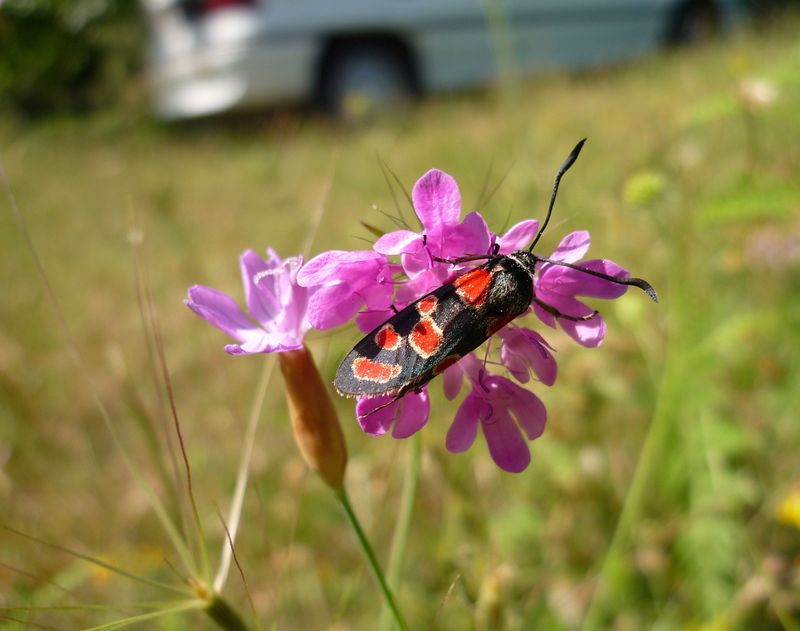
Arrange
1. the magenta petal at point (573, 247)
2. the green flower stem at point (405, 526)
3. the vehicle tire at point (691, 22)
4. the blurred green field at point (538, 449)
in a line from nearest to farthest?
the magenta petal at point (573, 247) → the green flower stem at point (405, 526) → the blurred green field at point (538, 449) → the vehicle tire at point (691, 22)

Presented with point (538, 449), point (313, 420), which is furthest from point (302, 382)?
point (538, 449)

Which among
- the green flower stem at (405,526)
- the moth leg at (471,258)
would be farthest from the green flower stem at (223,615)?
the moth leg at (471,258)

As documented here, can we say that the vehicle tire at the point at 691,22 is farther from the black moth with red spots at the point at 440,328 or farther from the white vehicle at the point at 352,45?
the black moth with red spots at the point at 440,328

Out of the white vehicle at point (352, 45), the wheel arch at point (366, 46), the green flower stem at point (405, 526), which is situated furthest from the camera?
the wheel arch at point (366, 46)

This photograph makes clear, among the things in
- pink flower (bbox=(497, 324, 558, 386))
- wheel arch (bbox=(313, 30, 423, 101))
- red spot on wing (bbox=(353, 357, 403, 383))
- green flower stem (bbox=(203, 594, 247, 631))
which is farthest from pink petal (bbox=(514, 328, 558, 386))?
wheel arch (bbox=(313, 30, 423, 101))

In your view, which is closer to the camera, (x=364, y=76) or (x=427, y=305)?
(x=427, y=305)

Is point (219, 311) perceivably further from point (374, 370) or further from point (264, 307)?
point (374, 370)
